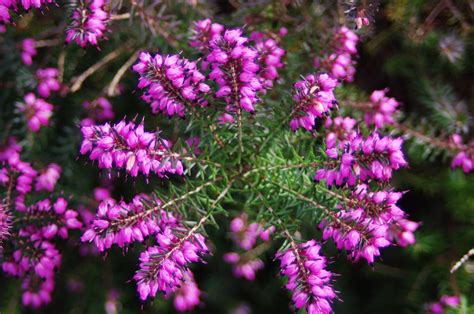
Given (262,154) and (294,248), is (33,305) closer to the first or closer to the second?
(262,154)

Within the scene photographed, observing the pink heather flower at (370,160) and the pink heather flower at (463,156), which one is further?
the pink heather flower at (463,156)

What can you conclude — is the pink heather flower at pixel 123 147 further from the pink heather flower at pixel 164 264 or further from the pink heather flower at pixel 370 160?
the pink heather flower at pixel 370 160

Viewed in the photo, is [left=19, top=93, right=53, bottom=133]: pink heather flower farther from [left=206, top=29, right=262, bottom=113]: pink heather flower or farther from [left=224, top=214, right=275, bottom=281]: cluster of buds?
[left=206, top=29, right=262, bottom=113]: pink heather flower

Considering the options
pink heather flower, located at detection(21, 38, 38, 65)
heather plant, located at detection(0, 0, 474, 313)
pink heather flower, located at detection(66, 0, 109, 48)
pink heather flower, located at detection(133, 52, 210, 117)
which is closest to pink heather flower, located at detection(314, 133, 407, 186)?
heather plant, located at detection(0, 0, 474, 313)

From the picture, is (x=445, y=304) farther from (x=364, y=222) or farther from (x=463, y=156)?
(x=364, y=222)

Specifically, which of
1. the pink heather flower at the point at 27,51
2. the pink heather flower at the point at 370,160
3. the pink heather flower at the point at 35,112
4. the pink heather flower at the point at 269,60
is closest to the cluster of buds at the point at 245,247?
the pink heather flower at the point at 269,60

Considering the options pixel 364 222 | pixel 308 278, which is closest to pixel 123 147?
pixel 308 278

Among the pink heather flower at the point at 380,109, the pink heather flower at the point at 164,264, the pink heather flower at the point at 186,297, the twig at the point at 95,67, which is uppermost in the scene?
the pink heather flower at the point at 164,264
